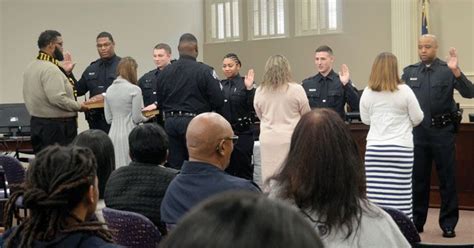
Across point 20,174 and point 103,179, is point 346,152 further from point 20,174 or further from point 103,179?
point 20,174

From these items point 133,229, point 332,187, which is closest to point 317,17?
point 133,229

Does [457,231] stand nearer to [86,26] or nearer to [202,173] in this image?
[202,173]

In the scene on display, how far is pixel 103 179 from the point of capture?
3738 mm

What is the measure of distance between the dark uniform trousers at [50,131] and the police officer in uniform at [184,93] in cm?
90

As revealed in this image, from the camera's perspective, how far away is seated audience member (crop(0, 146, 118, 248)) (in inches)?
84.8

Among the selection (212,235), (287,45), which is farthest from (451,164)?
(287,45)

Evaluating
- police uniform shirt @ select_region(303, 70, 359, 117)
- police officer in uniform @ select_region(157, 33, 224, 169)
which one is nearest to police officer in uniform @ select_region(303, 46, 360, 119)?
police uniform shirt @ select_region(303, 70, 359, 117)

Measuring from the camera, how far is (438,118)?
234 inches

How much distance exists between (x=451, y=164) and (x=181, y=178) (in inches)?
132

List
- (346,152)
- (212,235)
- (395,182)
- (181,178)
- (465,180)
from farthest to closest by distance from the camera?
1. (465,180)
2. (395,182)
3. (181,178)
4. (346,152)
5. (212,235)

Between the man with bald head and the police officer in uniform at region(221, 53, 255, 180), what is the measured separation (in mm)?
2005

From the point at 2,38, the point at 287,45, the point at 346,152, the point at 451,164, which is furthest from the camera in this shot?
the point at 287,45

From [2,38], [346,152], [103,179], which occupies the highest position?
[2,38]

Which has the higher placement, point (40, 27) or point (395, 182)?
point (40, 27)
